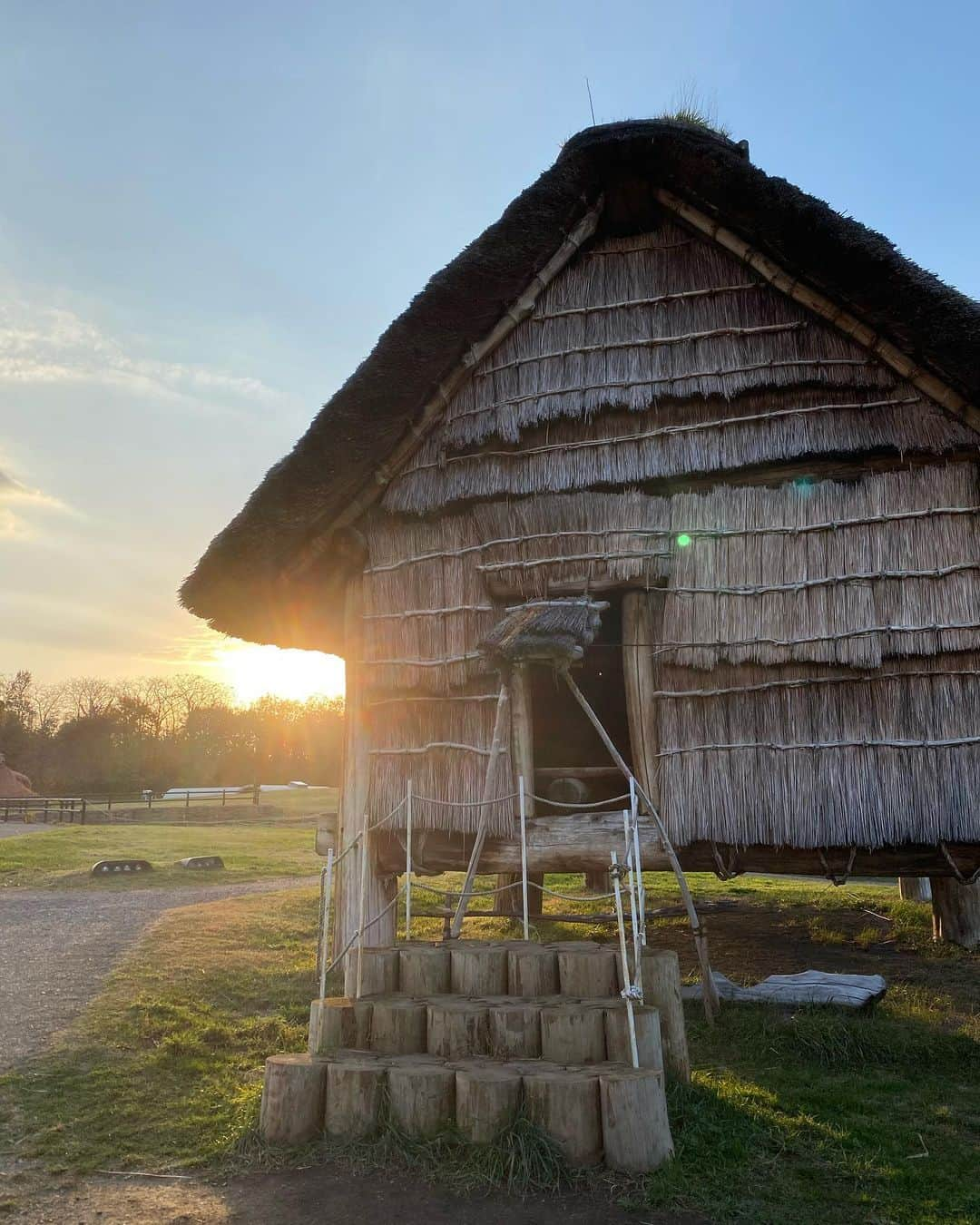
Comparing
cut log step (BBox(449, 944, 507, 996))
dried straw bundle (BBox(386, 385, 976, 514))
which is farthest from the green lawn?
cut log step (BBox(449, 944, 507, 996))

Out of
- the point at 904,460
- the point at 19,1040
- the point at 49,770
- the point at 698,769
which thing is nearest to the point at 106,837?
the point at 19,1040

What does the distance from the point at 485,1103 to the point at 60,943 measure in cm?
731

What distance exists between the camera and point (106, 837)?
23.4 meters

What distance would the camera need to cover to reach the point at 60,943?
951 cm

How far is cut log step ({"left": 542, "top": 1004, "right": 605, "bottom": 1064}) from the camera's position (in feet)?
14.3

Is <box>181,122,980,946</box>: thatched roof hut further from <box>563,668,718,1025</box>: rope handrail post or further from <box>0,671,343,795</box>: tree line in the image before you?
<box>0,671,343,795</box>: tree line

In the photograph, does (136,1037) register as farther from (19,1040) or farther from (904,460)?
(904,460)

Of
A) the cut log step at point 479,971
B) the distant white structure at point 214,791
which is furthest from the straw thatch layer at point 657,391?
the distant white structure at point 214,791

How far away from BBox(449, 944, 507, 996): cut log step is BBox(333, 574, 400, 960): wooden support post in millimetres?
2778

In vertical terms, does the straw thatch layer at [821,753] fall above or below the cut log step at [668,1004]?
above

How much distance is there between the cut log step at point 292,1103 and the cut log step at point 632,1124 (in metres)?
1.36

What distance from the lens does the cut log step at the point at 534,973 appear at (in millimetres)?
4992

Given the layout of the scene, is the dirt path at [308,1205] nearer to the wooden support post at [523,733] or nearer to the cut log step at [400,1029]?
the cut log step at [400,1029]

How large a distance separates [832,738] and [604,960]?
9.06 ft
